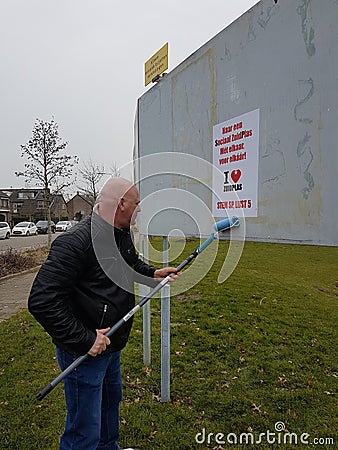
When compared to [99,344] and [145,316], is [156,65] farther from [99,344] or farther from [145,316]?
[145,316]

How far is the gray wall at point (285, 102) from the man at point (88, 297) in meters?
0.64

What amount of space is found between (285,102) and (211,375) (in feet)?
10.9

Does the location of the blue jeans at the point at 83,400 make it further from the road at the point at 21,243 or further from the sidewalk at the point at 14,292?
the road at the point at 21,243

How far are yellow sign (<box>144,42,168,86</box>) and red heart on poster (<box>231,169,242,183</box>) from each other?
50.1 inches

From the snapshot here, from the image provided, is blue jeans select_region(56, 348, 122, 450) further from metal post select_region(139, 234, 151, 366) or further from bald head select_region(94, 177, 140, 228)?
metal post select_region(139, 234, 151, 366)

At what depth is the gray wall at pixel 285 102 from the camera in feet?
5.49

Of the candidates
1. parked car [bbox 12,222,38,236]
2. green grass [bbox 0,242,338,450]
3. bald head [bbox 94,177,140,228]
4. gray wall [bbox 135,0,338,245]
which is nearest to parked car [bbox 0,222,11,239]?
parked car [bbox 12,222,38,236]

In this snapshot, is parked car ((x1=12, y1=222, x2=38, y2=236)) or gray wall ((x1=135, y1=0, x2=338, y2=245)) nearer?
gray wall ((x1=135, y1=0, x2=338, y2=245))

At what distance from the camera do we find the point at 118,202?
215cm

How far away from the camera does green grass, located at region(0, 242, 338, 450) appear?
Answer: 334 cm

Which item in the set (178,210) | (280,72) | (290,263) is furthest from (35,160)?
(280,72)

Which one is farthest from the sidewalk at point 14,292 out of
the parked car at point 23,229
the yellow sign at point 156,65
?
the parked car at point 23,229

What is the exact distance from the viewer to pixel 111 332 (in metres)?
2.17

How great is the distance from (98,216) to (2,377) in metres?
3.03
